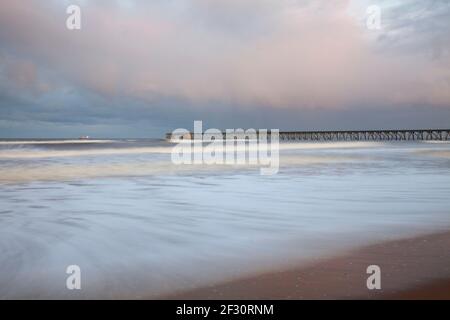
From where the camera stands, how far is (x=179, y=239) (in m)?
5.63

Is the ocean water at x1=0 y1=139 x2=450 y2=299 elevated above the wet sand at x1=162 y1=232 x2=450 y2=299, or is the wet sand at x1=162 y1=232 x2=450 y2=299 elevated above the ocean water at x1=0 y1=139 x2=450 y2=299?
the ocean water at x1=0 y1=139 x2=450 y2=299

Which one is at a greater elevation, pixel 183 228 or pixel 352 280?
pixel 183 228

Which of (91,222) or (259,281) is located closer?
(259,281)

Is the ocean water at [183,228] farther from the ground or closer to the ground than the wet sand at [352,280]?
farther from the ground

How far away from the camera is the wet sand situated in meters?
3.54

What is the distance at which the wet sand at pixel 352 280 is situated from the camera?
11.6ft

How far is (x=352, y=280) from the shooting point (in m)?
3.86

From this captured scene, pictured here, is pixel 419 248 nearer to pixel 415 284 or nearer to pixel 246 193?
pixel 415 284

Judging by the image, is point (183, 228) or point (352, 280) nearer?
point (352, 280)

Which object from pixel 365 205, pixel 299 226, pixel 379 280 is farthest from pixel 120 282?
pixel 365 205

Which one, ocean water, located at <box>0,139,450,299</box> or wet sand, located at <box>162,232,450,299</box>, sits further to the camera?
ocean water, located at <box>0,139,450,299</box>

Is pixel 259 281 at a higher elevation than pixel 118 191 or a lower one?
lower
